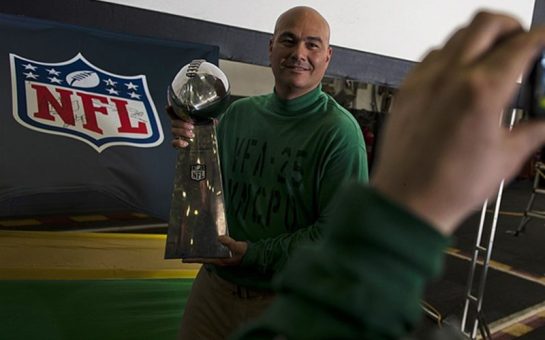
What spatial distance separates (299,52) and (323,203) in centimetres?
37

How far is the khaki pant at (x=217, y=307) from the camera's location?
3.80 feet

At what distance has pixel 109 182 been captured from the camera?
1.64 metres

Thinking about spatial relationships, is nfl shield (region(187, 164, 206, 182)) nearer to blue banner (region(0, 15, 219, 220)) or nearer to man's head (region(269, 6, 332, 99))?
man's head (region(269, 6, 332, 99))

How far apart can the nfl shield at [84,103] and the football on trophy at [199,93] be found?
1.75 ft

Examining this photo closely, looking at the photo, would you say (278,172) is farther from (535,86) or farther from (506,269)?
(506,269)

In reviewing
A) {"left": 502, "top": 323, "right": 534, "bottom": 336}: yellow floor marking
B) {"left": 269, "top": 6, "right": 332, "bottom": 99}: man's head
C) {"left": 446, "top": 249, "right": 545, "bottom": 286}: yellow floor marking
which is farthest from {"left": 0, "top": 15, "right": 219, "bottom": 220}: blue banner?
{"left": 446, "top": 249, "right": 545, "bottom": 286}: yellow floor marking

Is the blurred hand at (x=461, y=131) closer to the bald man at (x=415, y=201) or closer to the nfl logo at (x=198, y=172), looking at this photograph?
the bald man at (x=415, y=201)

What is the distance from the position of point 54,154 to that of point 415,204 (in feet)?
4.90

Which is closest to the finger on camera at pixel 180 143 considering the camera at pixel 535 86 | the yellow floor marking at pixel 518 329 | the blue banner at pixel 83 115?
the blue banner at pixel 83 115

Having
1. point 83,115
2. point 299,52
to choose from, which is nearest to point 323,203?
point 299,52

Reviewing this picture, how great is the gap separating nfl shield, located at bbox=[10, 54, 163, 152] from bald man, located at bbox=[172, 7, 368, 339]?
0.52 meters

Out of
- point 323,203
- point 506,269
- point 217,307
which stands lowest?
point 506,269

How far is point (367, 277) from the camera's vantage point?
279mm

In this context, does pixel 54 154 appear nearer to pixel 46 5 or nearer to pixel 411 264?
pixel 46 5
